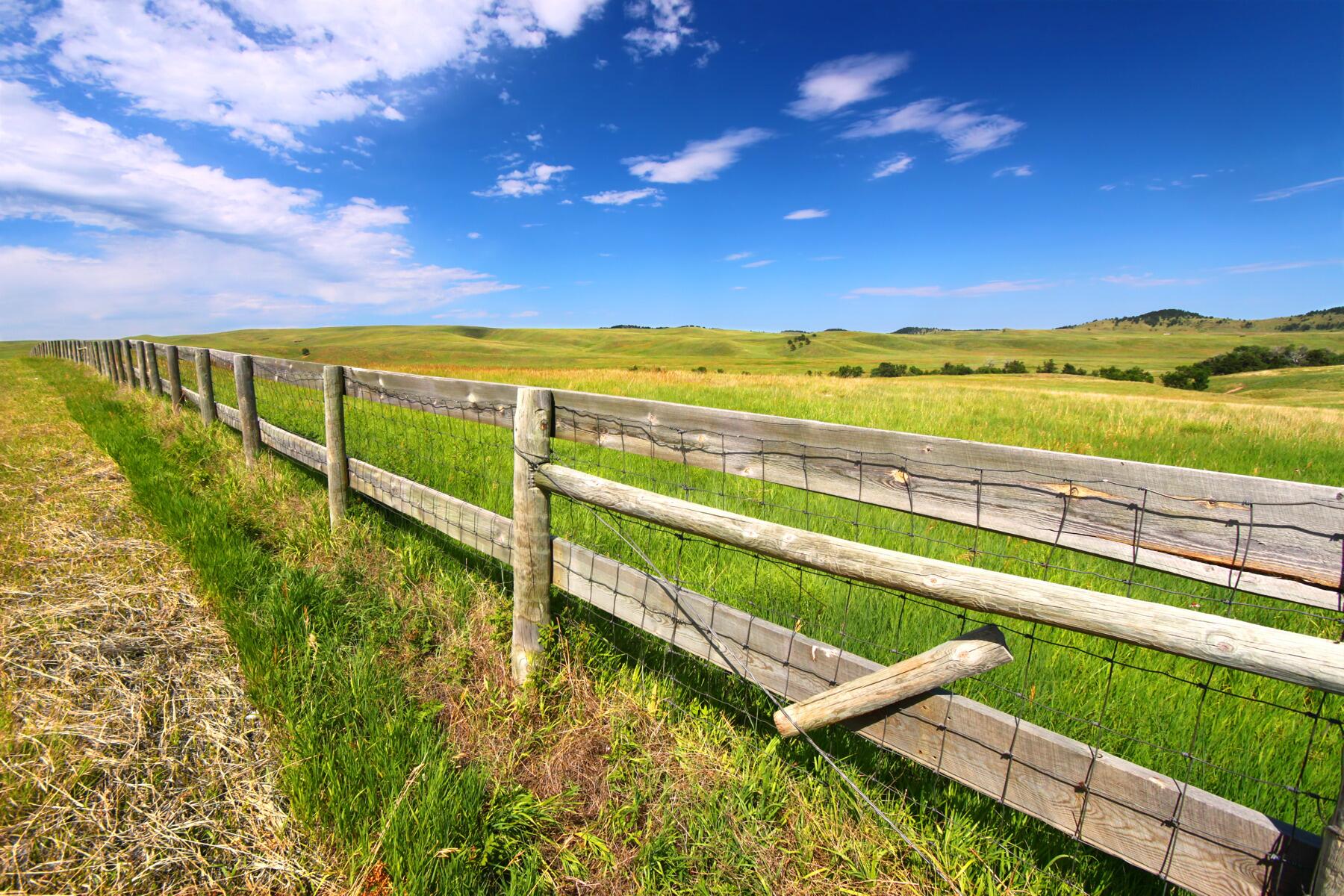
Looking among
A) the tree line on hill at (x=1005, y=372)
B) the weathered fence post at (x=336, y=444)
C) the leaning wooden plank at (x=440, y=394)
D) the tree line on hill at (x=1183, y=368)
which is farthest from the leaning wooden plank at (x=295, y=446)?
the tree line on hill at (x=1183, y=368)

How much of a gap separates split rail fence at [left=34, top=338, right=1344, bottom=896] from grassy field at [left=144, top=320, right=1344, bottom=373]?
67.5 metres

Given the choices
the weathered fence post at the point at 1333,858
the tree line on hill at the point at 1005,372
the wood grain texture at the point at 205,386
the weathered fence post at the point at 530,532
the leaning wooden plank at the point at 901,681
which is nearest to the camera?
the weathered fence post at the point at 1333,858

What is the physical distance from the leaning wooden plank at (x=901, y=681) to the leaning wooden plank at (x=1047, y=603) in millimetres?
139

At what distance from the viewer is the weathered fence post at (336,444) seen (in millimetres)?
5176

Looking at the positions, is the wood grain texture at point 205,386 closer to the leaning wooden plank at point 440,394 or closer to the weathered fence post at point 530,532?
the leaning wooden plank at point 440,394

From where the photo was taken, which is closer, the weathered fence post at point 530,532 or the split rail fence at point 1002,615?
the split rail fence at point 1002,615

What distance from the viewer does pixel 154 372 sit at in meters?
12.2

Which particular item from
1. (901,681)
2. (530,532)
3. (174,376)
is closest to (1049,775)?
(901,681)

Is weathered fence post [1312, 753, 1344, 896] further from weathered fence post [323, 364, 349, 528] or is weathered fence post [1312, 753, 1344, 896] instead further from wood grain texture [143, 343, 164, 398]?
wood grain texture [143, 343, 164, 398]

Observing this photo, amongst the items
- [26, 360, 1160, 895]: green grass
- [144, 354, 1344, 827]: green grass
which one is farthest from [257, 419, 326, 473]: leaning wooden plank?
[26, 360, 1160, 895]: green grass

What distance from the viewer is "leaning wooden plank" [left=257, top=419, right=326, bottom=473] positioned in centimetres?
→ 559

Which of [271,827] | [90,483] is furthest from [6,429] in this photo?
[271,827]

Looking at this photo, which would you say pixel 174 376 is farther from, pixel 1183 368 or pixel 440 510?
pixel 1183 368

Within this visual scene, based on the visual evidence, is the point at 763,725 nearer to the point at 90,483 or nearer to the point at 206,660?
the point at 206,660
